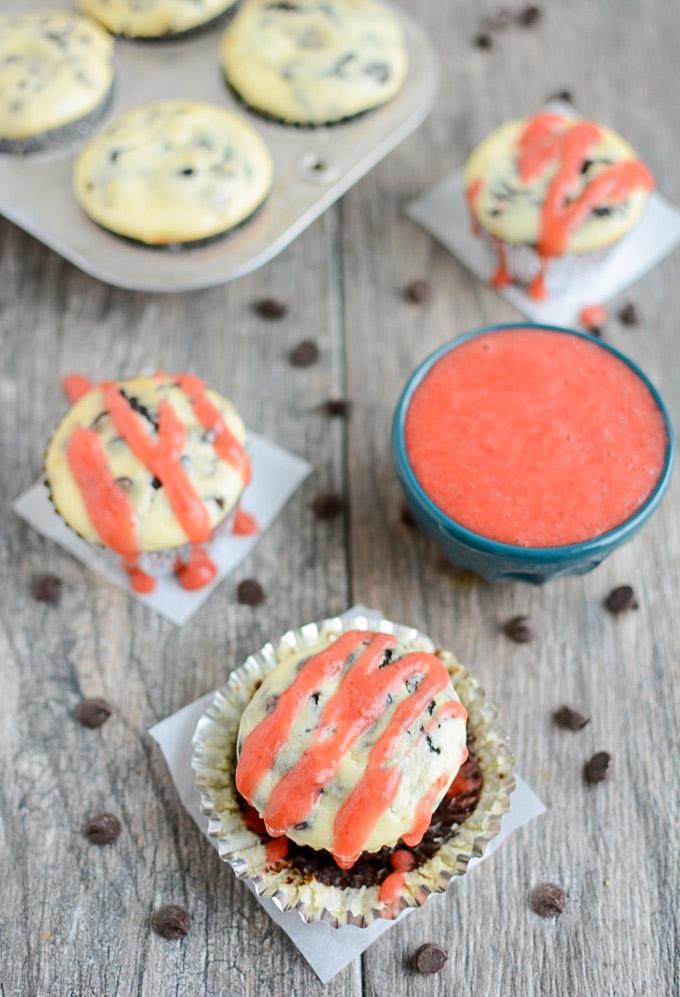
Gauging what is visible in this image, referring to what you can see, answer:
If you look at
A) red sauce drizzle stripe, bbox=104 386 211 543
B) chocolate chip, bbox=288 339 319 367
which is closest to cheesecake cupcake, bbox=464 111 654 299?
chocolate chip, bbox=288 339 319 367

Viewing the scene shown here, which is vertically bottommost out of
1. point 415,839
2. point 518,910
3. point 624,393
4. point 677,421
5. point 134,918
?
point 134,918

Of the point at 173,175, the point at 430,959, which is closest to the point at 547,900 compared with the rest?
the point at 430,959

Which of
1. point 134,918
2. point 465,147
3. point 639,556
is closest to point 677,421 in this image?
point 639,556

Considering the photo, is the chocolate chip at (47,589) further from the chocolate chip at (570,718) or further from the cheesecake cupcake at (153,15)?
the cheesecake cupcake at (153,15)

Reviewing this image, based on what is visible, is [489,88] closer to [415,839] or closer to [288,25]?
[288,25]

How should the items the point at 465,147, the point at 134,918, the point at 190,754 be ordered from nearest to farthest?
the point at 134,918, the point at 190,754, the point at 465,147

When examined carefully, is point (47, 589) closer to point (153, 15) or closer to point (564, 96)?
point (153, 15)

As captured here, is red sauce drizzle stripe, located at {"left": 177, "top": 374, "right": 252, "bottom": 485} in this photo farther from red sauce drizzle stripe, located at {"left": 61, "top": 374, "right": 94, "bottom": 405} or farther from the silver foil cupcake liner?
the silver foil cupcake liner
